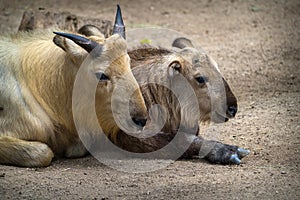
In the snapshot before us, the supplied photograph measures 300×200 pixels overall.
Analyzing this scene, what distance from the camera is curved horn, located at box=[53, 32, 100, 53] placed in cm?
486

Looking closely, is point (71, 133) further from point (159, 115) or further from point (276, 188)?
point (276, 188)

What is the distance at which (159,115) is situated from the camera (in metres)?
5.48

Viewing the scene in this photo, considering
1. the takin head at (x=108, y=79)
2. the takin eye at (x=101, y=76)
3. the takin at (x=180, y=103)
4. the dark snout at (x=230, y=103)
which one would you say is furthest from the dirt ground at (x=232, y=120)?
the takin eye at (x=101, y=76)

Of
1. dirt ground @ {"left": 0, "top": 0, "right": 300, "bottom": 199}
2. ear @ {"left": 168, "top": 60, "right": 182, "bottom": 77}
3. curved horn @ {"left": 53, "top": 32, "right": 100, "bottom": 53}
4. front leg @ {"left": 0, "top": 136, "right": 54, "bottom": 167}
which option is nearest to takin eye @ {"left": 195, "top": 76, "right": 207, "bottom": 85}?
ear @ {"left": 168, "top": 60, "right": 182, "bottom": 77}

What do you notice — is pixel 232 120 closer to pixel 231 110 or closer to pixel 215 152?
pixel 231 110

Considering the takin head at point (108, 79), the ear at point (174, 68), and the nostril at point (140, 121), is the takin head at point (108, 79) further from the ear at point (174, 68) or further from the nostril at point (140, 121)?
the ear at point (174, 68)

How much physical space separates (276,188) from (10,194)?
1.82 m

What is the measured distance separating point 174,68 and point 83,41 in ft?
3.04

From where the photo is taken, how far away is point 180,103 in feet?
18.2

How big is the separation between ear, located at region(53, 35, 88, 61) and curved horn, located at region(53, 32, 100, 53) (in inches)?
2.9

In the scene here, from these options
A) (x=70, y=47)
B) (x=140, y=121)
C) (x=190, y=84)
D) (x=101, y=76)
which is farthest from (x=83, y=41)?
(x=190, y=84)

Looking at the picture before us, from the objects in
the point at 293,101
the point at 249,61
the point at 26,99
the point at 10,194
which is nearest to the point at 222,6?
the point at 249,61

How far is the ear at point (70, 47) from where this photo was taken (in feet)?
16.3

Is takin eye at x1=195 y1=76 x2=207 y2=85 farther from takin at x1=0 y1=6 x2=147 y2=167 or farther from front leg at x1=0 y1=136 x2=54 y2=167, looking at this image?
front leg at x1=0 y1=136 x2=54 y2=167
